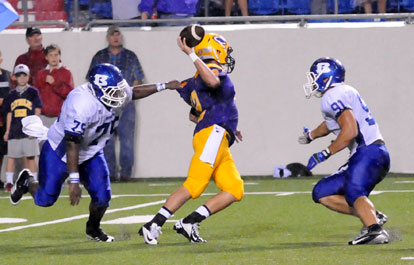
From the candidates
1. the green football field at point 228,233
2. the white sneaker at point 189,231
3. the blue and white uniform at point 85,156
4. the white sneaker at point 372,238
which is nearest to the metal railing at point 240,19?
the green football field at point 228,233

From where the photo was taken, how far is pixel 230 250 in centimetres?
796

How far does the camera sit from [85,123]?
27.4 ft

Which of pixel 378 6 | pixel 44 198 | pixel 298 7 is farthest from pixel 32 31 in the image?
pixel 44 198

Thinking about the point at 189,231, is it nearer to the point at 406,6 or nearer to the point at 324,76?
the point at 324,76

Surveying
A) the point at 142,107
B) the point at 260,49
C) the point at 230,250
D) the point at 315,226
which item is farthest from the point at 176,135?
the point at 230,250

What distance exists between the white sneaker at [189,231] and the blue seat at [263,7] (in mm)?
7705

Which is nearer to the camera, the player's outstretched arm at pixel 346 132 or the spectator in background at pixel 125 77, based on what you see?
the player's outstretched arm at pixel 346 132

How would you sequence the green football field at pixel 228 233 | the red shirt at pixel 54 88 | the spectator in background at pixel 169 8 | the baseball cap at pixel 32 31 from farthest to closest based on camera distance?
the spectator in background at pixel 169 8, the baseball cap at pixel 32 31, the red shirt at pixel 54 88, the green football field at pixel 228 233

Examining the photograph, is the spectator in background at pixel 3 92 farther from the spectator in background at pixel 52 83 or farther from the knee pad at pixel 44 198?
the knee pad at pixel 44 198

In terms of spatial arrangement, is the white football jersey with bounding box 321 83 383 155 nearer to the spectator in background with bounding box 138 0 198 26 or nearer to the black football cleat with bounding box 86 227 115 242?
the black football cleat with bounding box 86 227 115 242

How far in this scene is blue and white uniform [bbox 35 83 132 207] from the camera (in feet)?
28.0

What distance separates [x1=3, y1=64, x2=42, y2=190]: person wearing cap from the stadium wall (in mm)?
1643

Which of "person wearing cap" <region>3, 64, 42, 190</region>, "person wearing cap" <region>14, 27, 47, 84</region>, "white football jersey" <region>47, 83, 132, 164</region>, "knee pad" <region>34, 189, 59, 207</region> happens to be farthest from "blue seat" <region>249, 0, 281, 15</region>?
"knee pad" <region>34, 189, 59, 207</region>

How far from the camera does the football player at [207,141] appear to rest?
835cm
